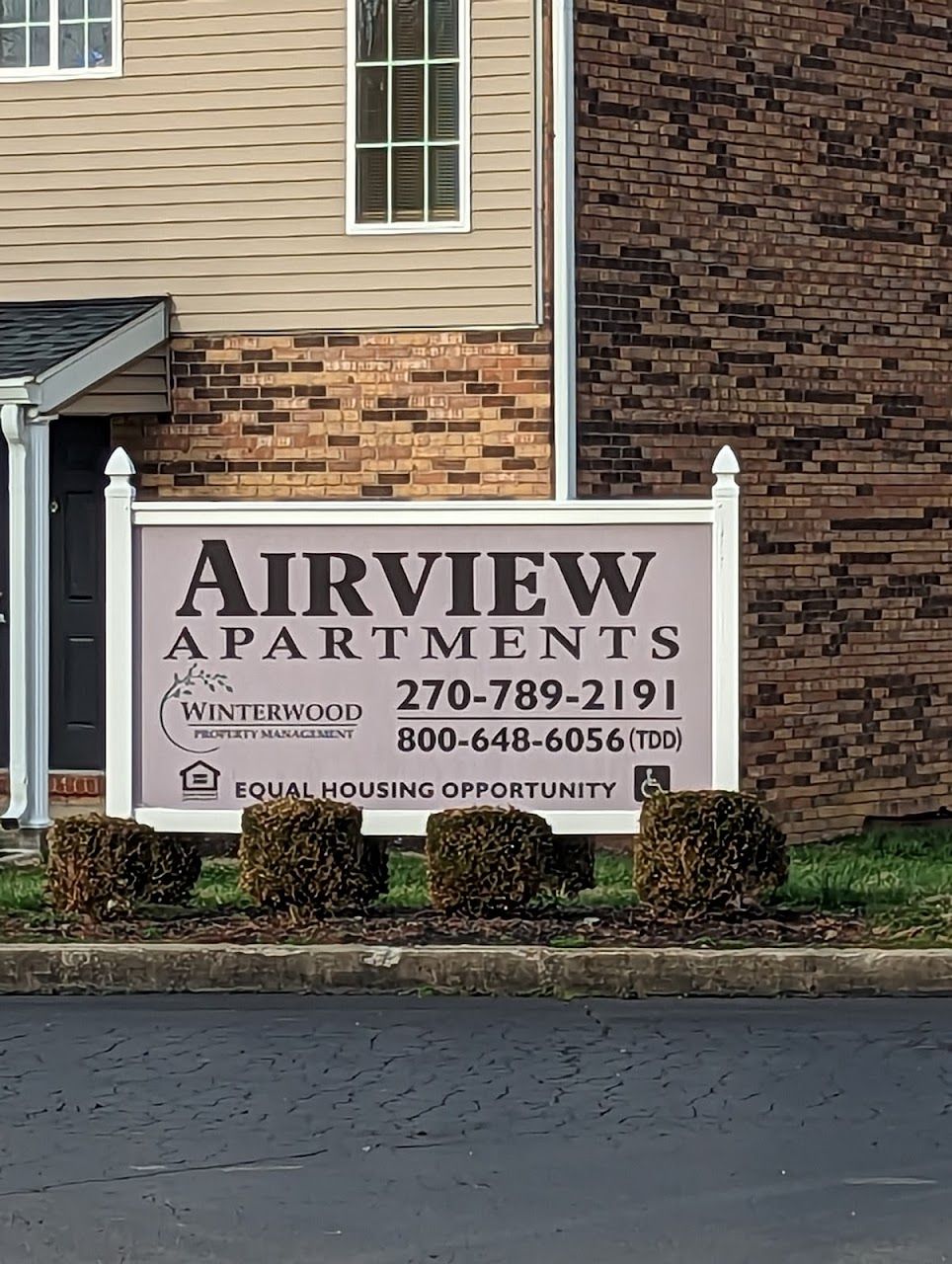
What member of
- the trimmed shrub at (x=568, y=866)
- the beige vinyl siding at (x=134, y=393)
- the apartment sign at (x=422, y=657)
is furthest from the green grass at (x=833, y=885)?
the beige vinyl siding at (x=134, y=393)

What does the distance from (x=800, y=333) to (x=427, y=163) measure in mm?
2727

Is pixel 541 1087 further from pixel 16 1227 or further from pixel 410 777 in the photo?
pixel 410 777

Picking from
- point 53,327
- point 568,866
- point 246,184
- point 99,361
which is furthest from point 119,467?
point 246,184

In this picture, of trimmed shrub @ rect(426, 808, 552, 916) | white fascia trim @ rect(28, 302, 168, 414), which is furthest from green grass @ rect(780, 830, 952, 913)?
white fascia trim @ rect(28, 302, 168, 414)

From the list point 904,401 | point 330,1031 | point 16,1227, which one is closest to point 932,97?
point 904,401

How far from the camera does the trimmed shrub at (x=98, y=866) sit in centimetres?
1084

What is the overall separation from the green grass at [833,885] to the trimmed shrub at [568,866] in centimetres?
14

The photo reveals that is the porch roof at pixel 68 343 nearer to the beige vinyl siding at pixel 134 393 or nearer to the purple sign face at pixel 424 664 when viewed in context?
the beige vinyl siding at pixel 134 393

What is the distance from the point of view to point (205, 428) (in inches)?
591

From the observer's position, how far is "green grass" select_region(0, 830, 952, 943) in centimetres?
1081

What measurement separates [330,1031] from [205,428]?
672 centimetres

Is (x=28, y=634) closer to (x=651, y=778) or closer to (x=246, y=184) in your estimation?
(x=246, y=184)

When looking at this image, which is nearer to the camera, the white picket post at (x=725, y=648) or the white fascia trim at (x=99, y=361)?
the white picket post at (x=725, y=648)

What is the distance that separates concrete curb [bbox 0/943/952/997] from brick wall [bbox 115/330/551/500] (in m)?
5.12
